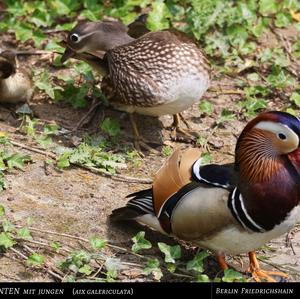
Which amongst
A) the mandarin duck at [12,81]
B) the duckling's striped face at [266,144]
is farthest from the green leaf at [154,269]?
the mandarin duck at [12,81]

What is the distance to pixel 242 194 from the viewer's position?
13.9ft

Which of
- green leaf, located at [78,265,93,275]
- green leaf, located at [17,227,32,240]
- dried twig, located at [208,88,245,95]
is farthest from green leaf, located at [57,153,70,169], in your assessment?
dried twig, located at [208,88,245,95]

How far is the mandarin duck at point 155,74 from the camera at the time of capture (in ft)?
18.1

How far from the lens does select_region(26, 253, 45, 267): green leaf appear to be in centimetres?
439

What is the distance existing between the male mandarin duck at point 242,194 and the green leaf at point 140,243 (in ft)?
0.35

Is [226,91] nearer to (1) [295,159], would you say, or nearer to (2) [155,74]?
(2) [155,74]

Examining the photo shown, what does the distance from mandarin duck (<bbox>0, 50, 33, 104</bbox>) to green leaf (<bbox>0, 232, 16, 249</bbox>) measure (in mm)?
1750

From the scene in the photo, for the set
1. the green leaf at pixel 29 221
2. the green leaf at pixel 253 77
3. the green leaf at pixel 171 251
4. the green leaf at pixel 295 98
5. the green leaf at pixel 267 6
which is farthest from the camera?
the green leaf at pixel 267 6

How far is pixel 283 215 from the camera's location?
4160mm

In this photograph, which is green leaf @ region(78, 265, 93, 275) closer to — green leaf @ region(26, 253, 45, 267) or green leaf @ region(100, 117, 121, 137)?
green leaf @ region(26, 253, 45, 267)

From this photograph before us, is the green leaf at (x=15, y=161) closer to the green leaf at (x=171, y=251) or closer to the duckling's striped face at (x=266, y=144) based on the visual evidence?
the green leaf at (x=171, y=251)

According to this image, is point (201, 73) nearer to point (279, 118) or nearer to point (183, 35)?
point (183, 35)
